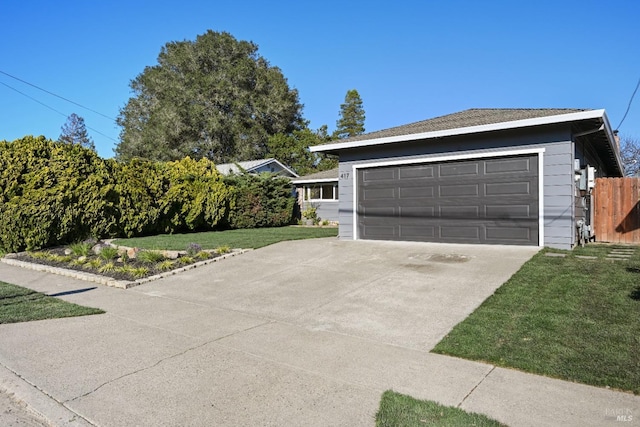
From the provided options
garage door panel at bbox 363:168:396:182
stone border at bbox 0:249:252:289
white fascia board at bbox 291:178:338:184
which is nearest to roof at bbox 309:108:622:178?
garage door panel at bbox 363:168:396:182

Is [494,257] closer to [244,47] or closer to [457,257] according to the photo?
[457,257]

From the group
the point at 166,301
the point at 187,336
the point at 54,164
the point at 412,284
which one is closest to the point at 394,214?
the point at 412,284

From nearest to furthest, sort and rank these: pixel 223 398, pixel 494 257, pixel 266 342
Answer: pixel 223 398 < pixel 266 342 < pixel 494 257

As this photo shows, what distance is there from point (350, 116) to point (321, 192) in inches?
876

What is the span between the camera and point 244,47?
3941cm

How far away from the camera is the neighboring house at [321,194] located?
22359 mm

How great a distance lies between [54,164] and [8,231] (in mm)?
2184

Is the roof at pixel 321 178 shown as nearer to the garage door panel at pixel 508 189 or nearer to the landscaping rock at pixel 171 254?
the garage door panel at pixel 508 189

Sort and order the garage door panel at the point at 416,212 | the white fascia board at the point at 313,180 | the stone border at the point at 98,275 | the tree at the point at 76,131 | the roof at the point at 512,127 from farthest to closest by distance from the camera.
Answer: the tree at the point at 76,131 < the white fascia board at the point at 313,180 < the garage door panel at the point at 416,212 < the roof at the point at 512,127 < the stone border at the point at 98,275

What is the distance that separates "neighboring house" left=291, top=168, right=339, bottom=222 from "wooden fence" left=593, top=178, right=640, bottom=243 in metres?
12.6

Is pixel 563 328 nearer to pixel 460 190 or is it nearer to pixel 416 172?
pixel 460 190

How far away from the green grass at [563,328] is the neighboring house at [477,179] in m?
2.53

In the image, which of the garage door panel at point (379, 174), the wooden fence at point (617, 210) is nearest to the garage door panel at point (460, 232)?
the garage door panel at point (379, 174)

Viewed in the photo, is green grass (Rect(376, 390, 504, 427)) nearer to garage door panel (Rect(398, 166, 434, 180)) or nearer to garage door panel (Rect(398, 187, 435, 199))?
garage door panel (Rect(398, 187, 435, 199))
